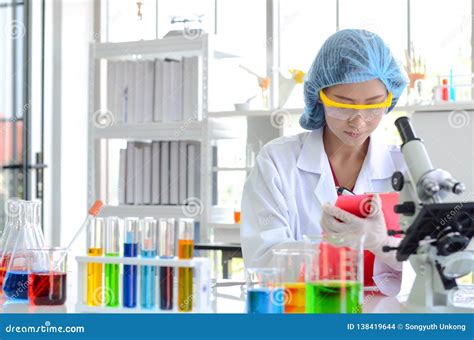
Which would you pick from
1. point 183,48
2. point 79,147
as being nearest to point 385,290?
point 183,48

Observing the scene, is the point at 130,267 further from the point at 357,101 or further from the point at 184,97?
the point at 184,97

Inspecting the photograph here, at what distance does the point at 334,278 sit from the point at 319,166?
3.13ft

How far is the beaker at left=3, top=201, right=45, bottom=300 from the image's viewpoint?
1.95 meters

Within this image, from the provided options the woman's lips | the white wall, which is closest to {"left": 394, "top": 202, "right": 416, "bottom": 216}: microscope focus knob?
the woman's lips

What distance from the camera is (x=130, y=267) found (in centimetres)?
168

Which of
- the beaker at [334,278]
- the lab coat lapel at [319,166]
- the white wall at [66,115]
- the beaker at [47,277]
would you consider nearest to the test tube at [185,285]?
the beaker at [334,278]

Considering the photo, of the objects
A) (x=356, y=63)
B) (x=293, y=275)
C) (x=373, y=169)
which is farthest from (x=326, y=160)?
(x=293, y=275)

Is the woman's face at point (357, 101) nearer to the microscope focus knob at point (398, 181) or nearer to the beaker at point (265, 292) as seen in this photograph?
the microscope focus knob at point (398, 181)

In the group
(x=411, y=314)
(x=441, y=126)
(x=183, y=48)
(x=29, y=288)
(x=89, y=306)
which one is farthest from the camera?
(x=183, y=48)

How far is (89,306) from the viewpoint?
170 cm

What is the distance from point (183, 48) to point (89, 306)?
306cm

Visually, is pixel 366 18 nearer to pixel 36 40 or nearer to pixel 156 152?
pixel 156 152

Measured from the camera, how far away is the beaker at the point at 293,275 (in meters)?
1.62

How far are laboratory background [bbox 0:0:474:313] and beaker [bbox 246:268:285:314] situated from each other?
2082mm
